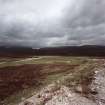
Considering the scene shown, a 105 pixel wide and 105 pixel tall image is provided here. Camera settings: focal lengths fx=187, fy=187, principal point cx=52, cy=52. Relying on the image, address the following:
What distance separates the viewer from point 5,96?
1495 inches

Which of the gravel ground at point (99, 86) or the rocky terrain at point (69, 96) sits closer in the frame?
the rocky terrain at point (69, 96)

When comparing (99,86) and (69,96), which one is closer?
(69,96)

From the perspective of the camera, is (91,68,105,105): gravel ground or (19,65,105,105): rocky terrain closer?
(19,65,105,105): rocky terrain

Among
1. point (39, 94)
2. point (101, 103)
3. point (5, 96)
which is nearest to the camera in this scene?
point (101, 103)

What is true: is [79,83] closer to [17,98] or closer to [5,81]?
[17,98]

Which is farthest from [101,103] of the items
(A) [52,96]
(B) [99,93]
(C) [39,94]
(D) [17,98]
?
(D) [17,98]

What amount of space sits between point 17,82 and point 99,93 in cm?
2421

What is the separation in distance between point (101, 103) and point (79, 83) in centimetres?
622

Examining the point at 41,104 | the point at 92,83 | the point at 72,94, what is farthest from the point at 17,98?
the point at 92,83

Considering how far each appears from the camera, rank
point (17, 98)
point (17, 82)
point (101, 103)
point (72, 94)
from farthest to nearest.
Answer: point (17, 82) < point (17, 98) < point (72, 94) < point (101, 103)

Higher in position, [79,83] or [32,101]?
[79,83]

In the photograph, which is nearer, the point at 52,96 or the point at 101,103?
the point at 101,103

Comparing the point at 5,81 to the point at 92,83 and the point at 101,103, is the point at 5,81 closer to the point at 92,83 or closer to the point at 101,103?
the point at 92,83

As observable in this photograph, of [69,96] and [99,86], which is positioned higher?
[99,86]
